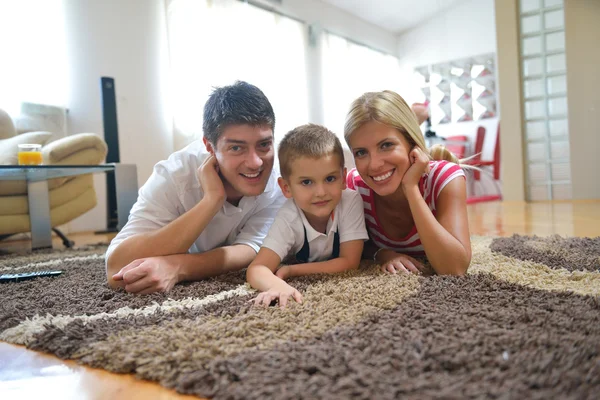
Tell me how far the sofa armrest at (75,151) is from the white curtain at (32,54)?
0.83m

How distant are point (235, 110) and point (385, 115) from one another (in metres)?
0.41

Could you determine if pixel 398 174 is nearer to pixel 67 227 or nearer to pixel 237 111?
pixel 237 111

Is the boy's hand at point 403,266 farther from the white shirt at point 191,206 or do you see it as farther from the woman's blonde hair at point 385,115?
the white shirt at point 191,206

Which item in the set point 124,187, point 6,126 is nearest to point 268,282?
point 124,187

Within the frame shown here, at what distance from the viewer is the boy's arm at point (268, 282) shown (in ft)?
2.97

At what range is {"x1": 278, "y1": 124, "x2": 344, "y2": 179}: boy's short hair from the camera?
117cm

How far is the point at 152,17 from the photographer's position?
371 centimetres

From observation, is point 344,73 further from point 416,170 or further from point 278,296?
point 278,296

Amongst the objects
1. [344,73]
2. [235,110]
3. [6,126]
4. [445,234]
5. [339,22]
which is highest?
[339,22]

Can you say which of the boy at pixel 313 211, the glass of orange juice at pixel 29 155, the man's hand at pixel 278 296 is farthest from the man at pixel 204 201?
the glass of orange juice at pixel 29 155

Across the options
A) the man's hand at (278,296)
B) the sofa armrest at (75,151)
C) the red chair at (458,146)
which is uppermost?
the red chair at (458,146)

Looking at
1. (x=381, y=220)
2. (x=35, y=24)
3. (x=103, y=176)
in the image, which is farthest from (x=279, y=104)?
(x=381, y=220)

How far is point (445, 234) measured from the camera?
3.51ft

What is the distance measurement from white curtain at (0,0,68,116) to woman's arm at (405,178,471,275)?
3.04m
